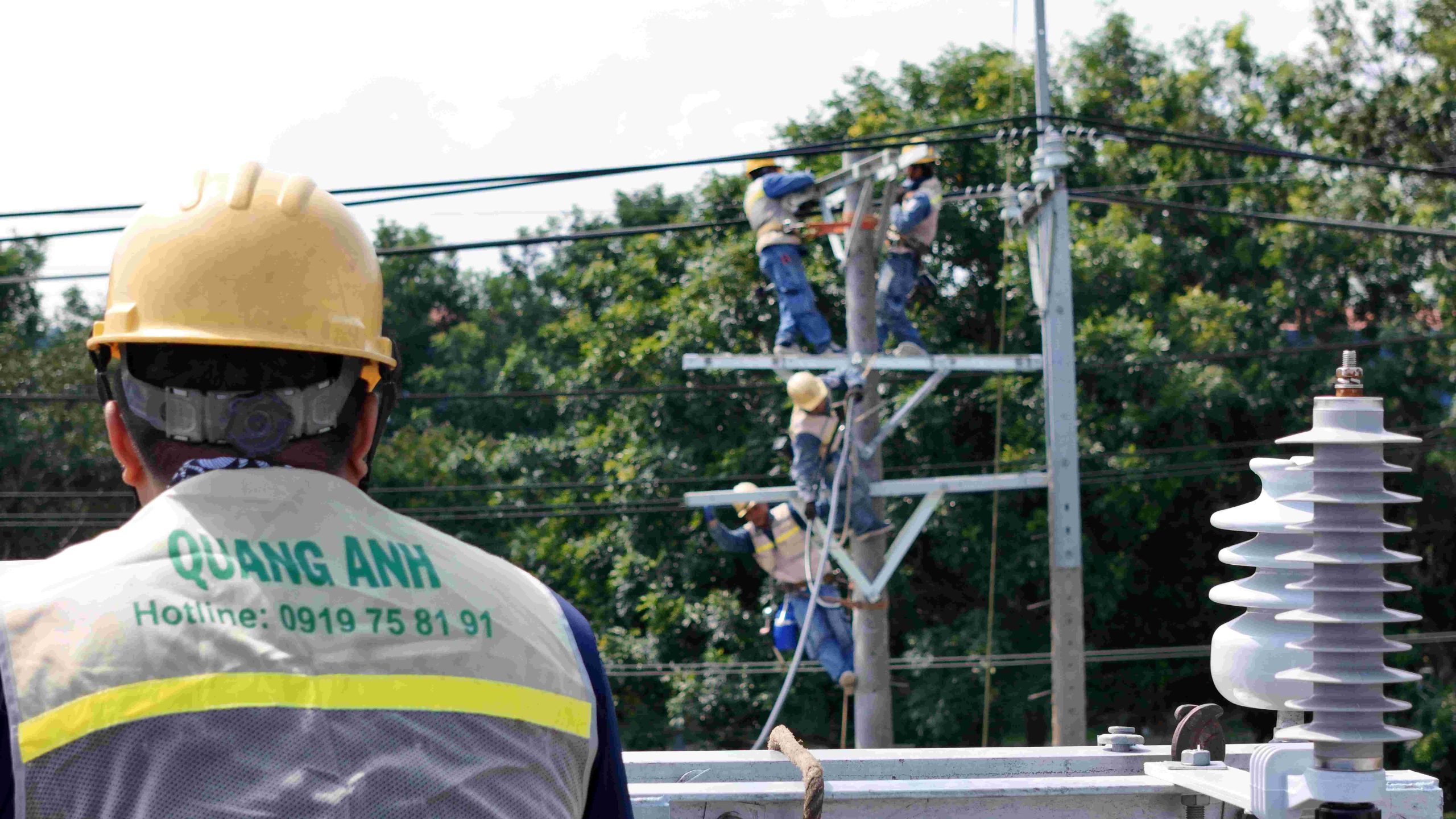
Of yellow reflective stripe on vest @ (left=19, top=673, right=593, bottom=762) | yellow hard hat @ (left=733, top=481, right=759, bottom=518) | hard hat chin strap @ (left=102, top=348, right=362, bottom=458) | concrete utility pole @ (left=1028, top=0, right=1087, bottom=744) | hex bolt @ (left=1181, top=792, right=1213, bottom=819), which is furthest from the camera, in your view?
concrete utility pole @ (left=1028, top=0, right=1087, bottom=744)

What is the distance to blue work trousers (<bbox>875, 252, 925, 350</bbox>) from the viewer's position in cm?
1327

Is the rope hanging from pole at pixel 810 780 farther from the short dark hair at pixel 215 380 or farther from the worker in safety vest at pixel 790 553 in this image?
the worker in safety vest at pixel 790 553

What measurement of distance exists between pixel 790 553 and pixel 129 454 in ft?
36.4

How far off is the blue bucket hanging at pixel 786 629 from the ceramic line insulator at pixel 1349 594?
34.5ft

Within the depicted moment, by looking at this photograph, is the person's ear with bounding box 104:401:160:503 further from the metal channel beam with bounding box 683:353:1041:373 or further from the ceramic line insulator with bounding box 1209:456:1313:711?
the metal channel beam with bounding box 683:353:1041:373

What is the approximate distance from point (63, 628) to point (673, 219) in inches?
1086

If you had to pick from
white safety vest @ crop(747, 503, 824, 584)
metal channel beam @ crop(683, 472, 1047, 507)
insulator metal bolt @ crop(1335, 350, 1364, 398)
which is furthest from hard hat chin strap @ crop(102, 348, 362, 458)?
white safety vest @ crop(747, 503, 824, 584)

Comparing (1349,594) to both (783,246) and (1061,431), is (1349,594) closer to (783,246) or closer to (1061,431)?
(783,246)

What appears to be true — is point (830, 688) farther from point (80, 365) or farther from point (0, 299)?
point (0, 299)

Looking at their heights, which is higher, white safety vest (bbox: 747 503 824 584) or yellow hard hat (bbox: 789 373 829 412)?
yellow hard hat (bbox: 789 373 829 412)

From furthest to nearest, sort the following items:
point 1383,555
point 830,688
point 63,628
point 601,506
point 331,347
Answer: point 830,688 → point 601,506 → point 1383,555 → point 331,347 → point 63,628

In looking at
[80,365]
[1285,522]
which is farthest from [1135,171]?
[1285,522]

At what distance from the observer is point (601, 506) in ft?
70.8

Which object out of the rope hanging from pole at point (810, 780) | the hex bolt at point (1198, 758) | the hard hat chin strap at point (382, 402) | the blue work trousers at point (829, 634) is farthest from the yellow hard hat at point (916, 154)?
the hard hat chin strap at point (382, 402)
